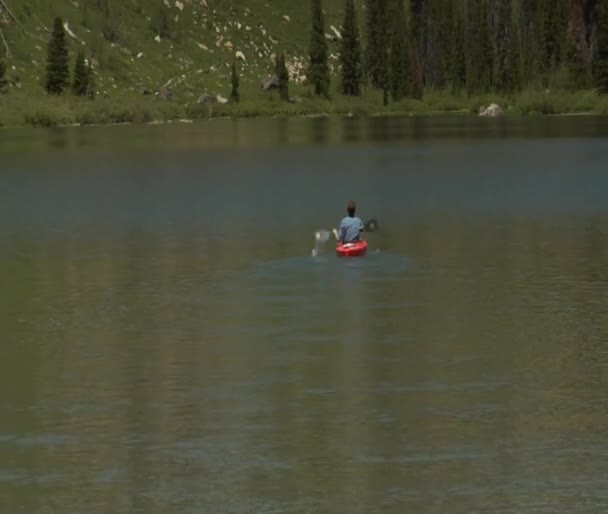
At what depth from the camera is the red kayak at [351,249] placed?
5150 centimetres

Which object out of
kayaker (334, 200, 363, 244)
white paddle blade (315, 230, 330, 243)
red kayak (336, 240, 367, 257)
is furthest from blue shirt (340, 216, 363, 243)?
white paddle blade (315, 230, 330, 243)

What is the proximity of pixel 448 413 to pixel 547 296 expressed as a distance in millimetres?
14676

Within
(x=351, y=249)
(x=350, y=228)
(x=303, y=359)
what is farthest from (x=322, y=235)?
(x=303, y=359)

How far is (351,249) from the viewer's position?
5153 cm

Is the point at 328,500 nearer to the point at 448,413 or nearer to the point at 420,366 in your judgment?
the point at 448,413

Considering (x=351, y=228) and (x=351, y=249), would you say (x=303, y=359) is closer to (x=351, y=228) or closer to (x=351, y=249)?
(x=351, y=228)

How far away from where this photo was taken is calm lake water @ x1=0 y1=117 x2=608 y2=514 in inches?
968

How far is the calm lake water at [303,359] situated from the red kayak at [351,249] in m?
0.45

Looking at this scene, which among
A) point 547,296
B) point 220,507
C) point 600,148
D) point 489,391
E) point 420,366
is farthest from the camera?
point 600,148

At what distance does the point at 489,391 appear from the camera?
30656 mm

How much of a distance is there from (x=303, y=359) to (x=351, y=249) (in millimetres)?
17210

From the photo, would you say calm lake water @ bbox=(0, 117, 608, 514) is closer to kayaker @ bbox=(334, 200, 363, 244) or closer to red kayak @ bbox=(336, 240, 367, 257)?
red kayak @ bbox=(336, 240, 367, 257)

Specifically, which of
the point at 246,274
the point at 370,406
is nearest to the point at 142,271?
the point at 246,274

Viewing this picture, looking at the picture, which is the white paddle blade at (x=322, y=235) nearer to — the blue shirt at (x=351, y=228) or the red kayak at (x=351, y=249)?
the red kayak at (x=351, y=249)
